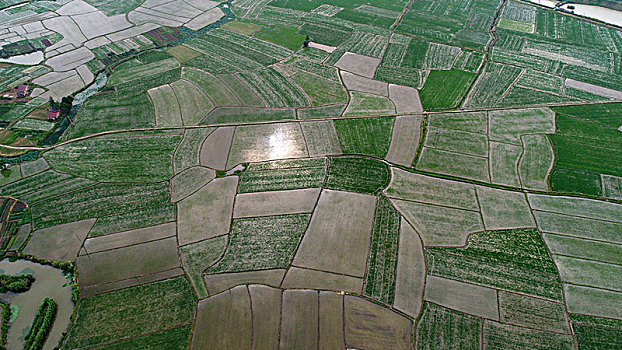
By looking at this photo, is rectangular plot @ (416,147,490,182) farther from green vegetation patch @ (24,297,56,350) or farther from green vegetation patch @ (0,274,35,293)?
green vegetation patch @ (0,274,35,293)

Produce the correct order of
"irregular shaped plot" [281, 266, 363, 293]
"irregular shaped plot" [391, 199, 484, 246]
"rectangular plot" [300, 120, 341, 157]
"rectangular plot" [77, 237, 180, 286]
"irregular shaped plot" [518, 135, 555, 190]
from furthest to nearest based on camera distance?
"rectangular plot" [300, 120, 341, 157] → "irregular shaped plot" [518, 135, 555, 190] → "irregular shaped plot" [391, 199, 484, 246] → "rectangular plot" [77, 237, 180, 286] → "irregular shaped plot" [281, 266, 363, 293]

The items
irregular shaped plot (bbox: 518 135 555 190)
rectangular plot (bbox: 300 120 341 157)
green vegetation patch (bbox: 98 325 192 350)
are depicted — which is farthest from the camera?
rectangular plot (bbox: 300 120 341 157)

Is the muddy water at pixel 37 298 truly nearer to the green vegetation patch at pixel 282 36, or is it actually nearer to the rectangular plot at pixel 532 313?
the rectangular plot at pixel 532 313

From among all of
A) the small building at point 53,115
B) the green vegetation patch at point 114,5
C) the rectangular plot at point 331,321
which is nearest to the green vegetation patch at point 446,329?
the rectangular plot at point 331,321

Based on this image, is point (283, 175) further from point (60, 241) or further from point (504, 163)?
point (504, 163)

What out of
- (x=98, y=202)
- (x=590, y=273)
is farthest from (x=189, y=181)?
(x=590, y=273)

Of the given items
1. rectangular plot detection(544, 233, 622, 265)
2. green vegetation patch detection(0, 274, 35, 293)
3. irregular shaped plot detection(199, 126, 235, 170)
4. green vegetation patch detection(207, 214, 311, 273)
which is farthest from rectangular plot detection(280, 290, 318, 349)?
rectangular plot detection(544, 233, 622, 265)

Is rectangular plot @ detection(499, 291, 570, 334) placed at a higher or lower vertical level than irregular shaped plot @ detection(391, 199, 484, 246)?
lower
